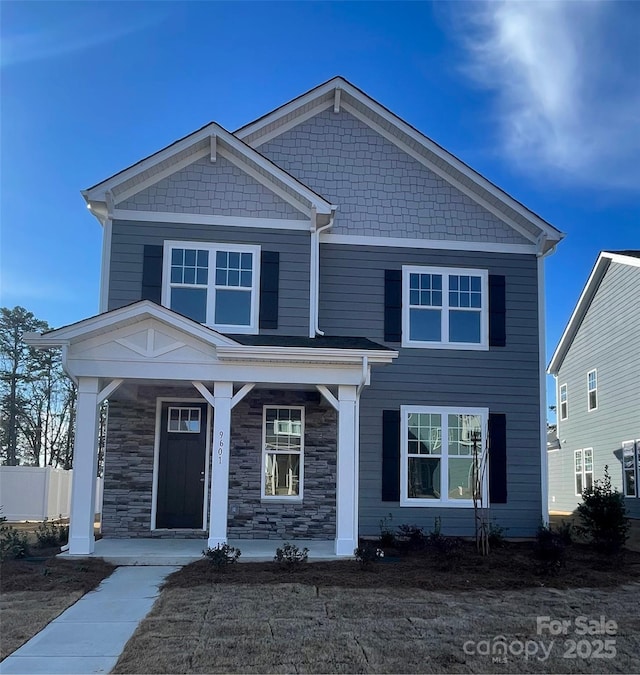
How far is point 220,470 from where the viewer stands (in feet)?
32.3

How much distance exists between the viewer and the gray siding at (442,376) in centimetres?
1227

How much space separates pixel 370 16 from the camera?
38.2ft

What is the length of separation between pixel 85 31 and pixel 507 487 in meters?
9.97

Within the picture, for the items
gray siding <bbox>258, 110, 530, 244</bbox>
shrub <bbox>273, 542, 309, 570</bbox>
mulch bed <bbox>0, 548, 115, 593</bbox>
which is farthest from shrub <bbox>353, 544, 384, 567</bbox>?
gray siding <bbox>258, 110, 530, 244</bbox>

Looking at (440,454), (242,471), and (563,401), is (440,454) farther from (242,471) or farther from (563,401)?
(563,401)

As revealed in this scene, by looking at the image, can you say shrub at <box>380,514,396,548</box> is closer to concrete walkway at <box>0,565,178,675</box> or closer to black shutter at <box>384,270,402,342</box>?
black shutter at <box>384,270,402,342</box>

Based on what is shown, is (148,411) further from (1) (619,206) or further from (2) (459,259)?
(1) (619,206)

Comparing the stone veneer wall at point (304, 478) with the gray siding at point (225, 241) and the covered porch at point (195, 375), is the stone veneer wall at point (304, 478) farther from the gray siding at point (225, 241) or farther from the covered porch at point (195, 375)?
the gray siding at point (225, 241)

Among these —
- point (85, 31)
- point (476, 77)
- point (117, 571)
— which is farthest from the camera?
point (476, 77)

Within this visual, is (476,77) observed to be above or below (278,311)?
above

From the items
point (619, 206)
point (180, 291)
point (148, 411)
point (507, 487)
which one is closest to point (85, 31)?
point (180, 291)

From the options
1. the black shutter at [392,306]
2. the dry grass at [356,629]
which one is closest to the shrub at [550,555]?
the dry grass at [356,629]

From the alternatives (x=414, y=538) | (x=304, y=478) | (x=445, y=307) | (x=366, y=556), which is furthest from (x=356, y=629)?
(x=445, y=307)

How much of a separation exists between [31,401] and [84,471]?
17063 millimetres
